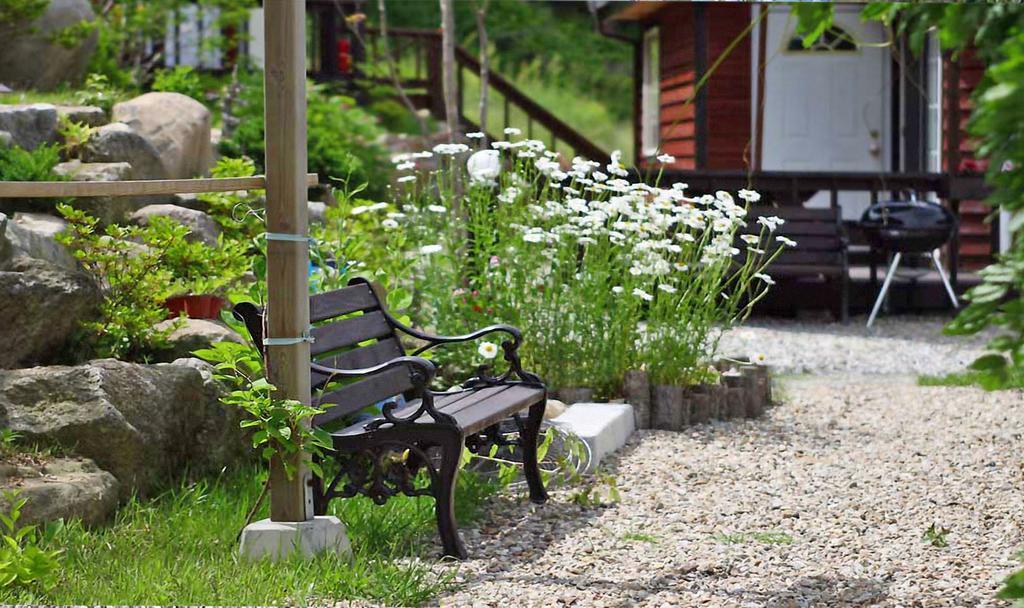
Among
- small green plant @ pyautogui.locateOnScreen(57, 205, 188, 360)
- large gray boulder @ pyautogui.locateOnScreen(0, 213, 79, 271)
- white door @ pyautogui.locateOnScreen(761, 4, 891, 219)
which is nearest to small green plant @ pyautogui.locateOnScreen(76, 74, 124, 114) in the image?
large gray boulder @ pyautogui.locateOnScreen(0, 213, 79, 271)

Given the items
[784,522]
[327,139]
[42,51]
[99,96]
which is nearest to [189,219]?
[99,96]

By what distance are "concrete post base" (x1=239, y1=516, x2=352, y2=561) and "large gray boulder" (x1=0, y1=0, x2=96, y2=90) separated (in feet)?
21.1

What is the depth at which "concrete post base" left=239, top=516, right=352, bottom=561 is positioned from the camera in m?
3.67

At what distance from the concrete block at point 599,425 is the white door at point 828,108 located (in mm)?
8154

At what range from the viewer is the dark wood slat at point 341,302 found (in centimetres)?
429

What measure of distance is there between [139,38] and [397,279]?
25.3 feet

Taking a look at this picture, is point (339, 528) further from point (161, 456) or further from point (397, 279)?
point (397, 279)

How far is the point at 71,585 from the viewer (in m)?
3.40

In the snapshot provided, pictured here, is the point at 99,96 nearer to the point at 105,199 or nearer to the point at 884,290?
the point at 105,199

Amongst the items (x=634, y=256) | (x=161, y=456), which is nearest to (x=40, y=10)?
(x=634, y=256)

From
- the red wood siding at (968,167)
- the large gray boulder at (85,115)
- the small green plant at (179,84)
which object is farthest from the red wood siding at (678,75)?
the large gray boulder at (85,115)

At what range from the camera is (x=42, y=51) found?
30.6ft

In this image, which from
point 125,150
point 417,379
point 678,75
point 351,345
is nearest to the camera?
point 417,379

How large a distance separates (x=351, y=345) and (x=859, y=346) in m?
5.67
